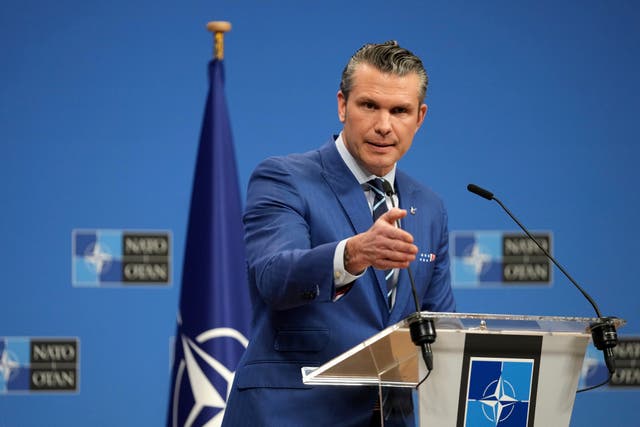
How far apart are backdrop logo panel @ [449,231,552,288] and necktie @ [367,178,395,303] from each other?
6.22 feet

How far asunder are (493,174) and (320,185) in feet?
7.02

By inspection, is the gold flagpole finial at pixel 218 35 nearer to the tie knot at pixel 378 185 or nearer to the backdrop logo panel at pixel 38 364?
the backdrop logo panel at pixel 38 364

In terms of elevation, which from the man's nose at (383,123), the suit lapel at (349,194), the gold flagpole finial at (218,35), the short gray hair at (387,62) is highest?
the gold flagpole finial at (218,35)

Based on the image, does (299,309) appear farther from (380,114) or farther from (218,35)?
(218,35)

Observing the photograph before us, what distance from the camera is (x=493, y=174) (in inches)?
157

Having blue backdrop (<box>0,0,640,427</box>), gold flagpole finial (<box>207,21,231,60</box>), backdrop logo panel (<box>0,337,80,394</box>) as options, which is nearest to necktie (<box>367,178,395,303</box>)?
gold flagpole finial (<box>207,21,231,60</box>)

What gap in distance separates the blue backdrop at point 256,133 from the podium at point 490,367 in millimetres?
2226

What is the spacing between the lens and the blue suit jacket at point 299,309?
185 centimetres

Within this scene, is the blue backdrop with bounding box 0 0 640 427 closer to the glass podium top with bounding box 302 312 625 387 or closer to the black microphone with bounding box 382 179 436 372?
the glass podium top with bounding box 302 312 625 387

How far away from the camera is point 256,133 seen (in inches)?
152

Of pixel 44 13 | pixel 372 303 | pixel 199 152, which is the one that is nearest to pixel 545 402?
pixel 372 303

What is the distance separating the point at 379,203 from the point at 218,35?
1.80 metres

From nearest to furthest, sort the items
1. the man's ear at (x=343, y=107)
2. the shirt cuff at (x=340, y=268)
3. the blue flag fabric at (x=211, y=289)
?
the shirt cuff at (x=340, y=268) → the man's ear at (x=343, y=107) → the blue flag fabric at (x=211, y=289)

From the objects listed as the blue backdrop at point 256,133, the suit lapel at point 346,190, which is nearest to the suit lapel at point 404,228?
the suit lapel at point 346,190
